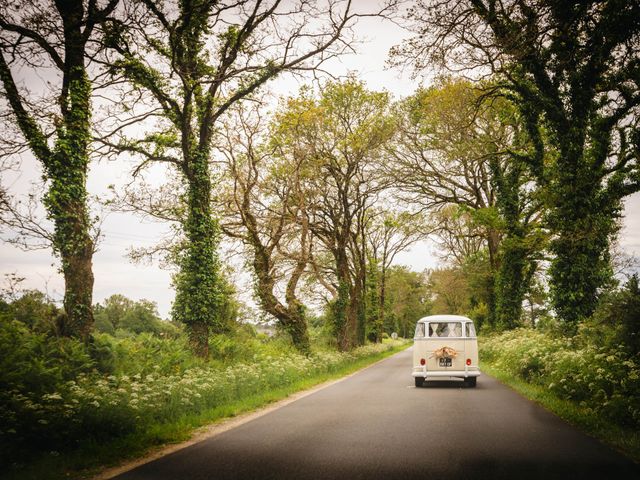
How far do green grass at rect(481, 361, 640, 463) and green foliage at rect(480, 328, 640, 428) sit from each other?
17cm

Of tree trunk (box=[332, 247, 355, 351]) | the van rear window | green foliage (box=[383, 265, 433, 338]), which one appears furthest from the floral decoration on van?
green foliage (box=[383, 265, 433, 338])

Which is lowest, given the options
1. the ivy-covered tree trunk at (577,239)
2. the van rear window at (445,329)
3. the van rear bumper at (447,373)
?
the van rear bumper at (447,373)

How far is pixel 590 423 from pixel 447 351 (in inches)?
292

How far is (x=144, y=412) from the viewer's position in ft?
25.7

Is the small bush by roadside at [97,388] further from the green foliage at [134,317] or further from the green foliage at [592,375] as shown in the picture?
the green foliage at [134,317]

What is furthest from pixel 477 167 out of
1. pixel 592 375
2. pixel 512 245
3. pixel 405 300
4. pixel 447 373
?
pixel 405 300

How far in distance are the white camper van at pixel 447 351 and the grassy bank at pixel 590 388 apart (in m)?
1.48

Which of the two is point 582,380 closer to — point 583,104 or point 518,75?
point 583,104

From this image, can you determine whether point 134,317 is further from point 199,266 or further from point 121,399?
point 121,399

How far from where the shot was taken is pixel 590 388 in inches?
347

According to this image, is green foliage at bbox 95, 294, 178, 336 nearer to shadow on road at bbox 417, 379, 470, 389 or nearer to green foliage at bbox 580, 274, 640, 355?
shadow on road at bbox 417, 379, 470, 389

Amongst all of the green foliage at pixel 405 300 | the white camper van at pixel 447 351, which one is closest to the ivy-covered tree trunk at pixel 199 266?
the white camper van at pixel 447 351

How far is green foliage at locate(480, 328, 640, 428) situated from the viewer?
295 inches

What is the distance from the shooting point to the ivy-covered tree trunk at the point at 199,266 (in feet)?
47.9
